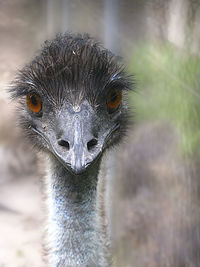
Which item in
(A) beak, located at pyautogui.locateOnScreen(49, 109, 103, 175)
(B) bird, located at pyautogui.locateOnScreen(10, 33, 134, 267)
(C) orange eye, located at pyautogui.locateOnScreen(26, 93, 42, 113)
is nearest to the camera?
(A) beak, located at pyautogui.locateOnScreen(49, 109, 103, 175)

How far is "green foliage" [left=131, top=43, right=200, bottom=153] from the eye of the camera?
1.45 m

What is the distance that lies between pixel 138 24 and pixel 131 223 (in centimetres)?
98

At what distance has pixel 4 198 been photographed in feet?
11.9

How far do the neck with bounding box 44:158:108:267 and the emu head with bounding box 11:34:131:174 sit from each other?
4.8 inches

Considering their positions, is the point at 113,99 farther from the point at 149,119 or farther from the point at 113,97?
the point at 149,119

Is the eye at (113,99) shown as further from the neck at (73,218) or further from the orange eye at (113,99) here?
the neck at (73,218)

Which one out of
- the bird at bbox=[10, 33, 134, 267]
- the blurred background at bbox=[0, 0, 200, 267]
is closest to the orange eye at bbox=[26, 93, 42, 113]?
the bird at bbox=[10, 33, 134, 267]

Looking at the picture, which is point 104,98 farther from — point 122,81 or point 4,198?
point 4,198

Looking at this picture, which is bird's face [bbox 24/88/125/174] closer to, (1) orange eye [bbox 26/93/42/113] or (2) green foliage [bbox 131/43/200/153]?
(1) orange eye [bbox 26/93/42/113]

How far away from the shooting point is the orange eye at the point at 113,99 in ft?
5.09

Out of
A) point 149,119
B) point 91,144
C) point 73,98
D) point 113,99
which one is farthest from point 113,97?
point 149,119

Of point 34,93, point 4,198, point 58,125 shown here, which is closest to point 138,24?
point 34,93

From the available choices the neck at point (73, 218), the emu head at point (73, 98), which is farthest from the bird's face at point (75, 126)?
the neck at point (73, 218)

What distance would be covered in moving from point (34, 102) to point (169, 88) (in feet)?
1.56
